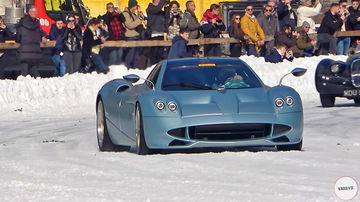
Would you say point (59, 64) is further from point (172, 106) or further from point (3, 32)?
point (172, 106)

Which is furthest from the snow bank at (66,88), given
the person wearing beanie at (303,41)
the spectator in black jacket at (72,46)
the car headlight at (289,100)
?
the car headlight at (289,100)

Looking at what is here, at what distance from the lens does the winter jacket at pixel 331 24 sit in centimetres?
3167

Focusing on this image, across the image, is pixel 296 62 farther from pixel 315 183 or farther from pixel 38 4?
pixel 315 183

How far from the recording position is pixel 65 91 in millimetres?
26031

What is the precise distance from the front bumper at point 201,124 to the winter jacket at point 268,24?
57.4 feet

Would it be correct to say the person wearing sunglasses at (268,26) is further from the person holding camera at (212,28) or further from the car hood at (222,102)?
the car hood at (222,102)

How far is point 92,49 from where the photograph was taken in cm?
2905

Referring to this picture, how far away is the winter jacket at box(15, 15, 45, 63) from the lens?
27688 mm

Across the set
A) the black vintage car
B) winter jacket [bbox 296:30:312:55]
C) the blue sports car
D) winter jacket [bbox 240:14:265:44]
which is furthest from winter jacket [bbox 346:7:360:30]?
the blue sports car

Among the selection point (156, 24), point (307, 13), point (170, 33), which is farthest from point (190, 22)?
point (307, 13)

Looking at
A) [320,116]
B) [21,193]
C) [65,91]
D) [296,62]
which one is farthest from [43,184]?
[296,62]

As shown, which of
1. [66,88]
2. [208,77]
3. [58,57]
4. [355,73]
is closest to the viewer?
[208,77]

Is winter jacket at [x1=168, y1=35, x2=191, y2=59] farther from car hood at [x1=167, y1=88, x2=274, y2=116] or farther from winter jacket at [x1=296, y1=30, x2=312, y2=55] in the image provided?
car hood at [x1=167, y1=88, x2=274, y2=116]

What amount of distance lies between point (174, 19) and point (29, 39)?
12.9 feet
